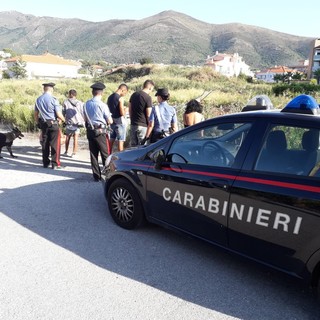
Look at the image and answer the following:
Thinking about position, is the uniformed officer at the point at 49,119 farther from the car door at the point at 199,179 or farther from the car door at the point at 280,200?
the car door at the point at 280,200

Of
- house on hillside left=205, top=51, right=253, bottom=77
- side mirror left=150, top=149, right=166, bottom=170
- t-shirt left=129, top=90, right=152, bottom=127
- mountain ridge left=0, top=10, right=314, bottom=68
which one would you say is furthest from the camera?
mountain ridge left=0, top=10, right=314, bottom=68

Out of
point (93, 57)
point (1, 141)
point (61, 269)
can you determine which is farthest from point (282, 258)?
point (93, 57)

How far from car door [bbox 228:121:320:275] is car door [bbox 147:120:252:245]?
Answer: 5.5 inches

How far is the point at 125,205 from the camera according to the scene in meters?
4.29

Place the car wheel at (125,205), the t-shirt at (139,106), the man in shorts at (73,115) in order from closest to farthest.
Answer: the car wheel at (125,205), the t-shirt at (139,106), the man in shorts at (73,115)

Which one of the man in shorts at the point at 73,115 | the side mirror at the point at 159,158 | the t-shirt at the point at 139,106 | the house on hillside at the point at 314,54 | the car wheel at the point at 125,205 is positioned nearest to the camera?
the side mirror at the point at 159,158

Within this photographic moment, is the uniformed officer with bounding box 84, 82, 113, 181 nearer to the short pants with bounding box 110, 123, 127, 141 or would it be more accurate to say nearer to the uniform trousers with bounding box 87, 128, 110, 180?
the uniform trousers with bounding box 87, 128, 110, 180

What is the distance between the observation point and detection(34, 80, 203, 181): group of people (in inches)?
235

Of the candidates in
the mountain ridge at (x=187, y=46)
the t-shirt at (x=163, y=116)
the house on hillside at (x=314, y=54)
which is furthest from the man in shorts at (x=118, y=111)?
the mountain ridge at (x=187, y=46)

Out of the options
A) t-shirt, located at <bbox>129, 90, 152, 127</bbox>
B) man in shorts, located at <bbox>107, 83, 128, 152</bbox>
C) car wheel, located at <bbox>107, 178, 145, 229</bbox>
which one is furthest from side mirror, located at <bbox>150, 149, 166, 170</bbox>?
man in shorts, located at <bbox>107, 83, 128, 152</bbox>

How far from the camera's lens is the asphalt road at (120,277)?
2832mm

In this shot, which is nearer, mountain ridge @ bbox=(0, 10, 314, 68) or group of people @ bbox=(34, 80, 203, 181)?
group of people @ bbox=(34, 80, 203, 181)

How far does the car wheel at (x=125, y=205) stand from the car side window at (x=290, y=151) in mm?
1663

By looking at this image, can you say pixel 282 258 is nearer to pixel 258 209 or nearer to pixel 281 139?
pixel 258 209
